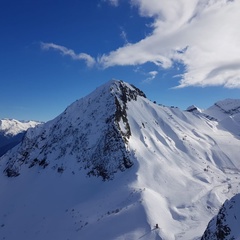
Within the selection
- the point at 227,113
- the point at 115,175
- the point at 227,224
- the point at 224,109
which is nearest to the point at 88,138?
the point at 115,175

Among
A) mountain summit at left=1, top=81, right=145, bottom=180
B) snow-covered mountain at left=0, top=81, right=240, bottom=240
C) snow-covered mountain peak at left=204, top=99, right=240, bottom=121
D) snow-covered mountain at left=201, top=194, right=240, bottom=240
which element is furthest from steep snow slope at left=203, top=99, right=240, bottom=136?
snow-covered mountain at left=201, top=194, right=240, bottom=240

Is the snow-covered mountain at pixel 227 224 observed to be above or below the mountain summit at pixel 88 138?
below

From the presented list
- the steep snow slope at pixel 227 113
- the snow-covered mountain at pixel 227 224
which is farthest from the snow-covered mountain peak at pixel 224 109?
the snow-covered mountain at pixel 227 224

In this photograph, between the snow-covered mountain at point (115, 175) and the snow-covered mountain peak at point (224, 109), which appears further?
the snow-covered mountain peak at point (224, 109)

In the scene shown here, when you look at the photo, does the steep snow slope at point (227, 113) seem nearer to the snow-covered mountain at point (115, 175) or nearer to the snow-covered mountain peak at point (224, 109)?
the snow-covered mountain peak at point (224, 109)

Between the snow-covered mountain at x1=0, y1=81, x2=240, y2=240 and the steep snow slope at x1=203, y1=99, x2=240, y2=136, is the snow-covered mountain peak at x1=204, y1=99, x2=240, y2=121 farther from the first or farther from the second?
the snow-covered mountain at x1=0, y1=81, x2=240, y2=240

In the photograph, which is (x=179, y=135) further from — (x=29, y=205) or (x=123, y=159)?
(x=29, y=205)
